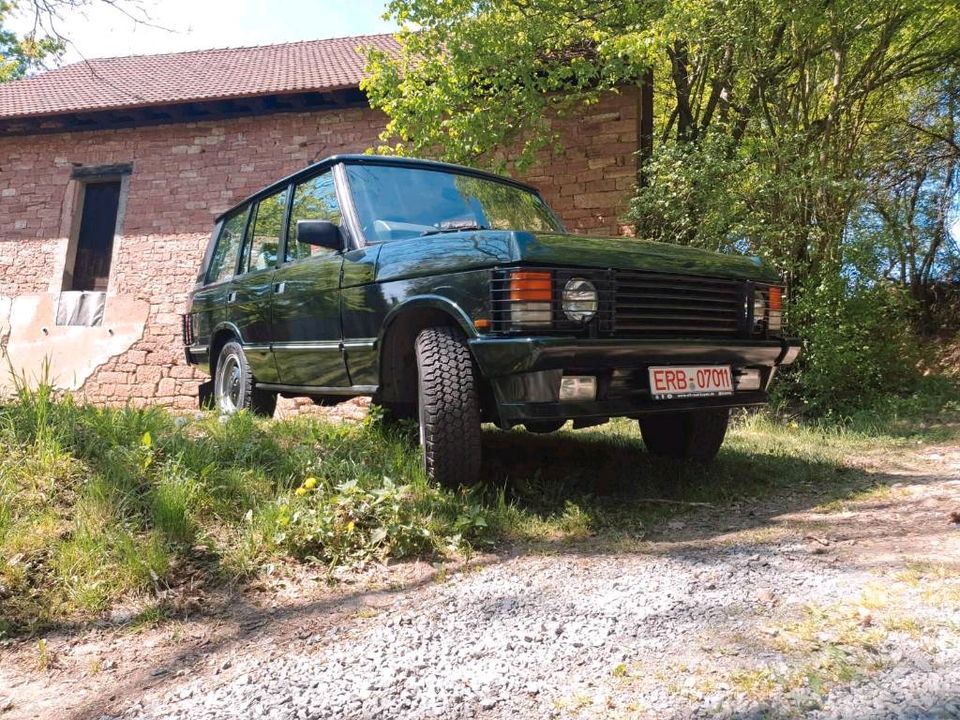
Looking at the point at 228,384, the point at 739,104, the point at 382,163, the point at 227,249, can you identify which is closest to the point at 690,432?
the point at 382,163

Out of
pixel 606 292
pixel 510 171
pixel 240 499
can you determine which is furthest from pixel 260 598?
pixel 510 171

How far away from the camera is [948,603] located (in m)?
1.77

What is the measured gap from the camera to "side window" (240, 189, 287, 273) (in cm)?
452

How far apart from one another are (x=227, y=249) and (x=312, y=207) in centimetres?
154

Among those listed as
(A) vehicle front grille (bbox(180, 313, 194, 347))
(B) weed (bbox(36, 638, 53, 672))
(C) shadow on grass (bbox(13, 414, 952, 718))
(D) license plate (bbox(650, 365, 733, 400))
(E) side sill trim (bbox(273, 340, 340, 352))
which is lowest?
(B) weed (bbox(36, 638, 53, 672))

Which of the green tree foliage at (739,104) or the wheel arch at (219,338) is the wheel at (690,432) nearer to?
the wheel arch at (219,338)

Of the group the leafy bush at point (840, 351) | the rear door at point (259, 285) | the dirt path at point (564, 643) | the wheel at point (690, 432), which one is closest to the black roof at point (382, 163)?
the rear door at point (259, 285)

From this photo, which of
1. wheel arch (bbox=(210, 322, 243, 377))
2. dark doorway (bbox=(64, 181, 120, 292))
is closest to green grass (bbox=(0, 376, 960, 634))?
wheel arch (bbox=(210, 322, 243, 377))

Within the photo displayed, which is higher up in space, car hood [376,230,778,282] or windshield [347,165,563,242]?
windshield [347,165,563,242]

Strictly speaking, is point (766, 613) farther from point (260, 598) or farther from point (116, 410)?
point (116, 410)

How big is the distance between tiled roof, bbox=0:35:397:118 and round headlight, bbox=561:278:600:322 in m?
7.43

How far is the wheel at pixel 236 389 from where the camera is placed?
471cm

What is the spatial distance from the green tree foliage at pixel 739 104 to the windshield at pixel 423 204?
400 cm

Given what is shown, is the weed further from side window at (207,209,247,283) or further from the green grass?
side window at (207,209,247,283)
